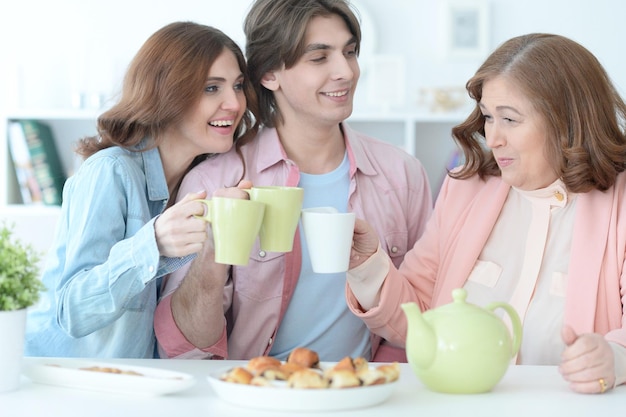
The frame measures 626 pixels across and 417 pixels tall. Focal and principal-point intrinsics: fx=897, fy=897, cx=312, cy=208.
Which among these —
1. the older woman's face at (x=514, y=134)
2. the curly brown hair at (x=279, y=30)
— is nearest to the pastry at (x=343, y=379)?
the older woman's face at (x=514, y=134)

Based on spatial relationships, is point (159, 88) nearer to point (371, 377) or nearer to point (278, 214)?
point (278, 214)

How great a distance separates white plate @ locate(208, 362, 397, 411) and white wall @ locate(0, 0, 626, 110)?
3159 mm

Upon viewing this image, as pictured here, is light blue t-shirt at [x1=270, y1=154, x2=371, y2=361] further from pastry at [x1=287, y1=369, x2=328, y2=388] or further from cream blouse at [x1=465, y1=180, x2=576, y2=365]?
pastry at [x1=287, y1=369, x2=328, y2=388]

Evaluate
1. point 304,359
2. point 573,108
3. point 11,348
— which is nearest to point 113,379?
point 11,348

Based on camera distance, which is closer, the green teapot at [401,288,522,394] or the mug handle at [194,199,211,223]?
the green teapot at [401,288,522,394]

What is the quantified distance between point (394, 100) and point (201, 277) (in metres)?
2.49

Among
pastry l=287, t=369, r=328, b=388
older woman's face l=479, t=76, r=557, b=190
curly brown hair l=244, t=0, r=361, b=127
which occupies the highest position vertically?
curly brown hair l=244, t=0, r=361, b=127

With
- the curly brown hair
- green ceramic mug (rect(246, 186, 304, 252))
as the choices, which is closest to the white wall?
the curly brown hair

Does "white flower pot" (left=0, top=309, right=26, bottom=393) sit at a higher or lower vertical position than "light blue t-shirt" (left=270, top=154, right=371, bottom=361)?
higher

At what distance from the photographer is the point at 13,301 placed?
1300 mm

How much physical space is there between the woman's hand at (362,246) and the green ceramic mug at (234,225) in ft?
1.45

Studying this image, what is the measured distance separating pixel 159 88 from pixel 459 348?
1.01 m

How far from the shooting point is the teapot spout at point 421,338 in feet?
4.27

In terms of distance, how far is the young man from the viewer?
82.8 inches
